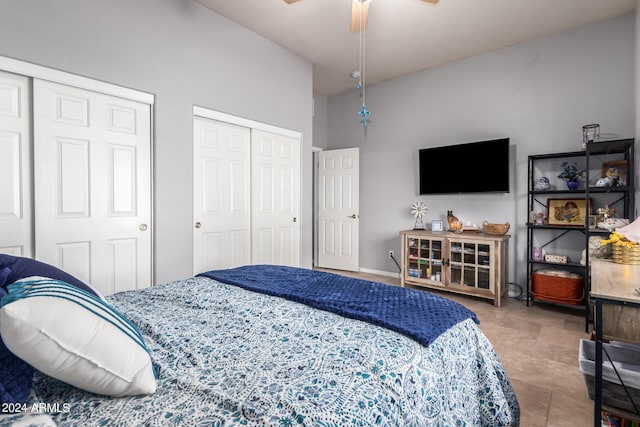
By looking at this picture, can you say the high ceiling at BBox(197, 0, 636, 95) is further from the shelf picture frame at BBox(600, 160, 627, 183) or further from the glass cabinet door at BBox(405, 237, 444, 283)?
the glass cabinet door at BBox(405, 237, 444, 283)

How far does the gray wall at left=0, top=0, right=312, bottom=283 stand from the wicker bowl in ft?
8.66

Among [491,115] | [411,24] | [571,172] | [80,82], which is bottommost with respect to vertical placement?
[571,172]

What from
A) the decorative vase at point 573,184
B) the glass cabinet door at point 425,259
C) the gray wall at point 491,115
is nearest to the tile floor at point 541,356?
the glass cabinet door at point 425,259

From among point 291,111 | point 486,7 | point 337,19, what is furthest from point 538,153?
point 291,111

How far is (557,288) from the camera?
3250mm

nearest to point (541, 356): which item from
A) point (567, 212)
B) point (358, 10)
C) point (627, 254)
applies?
point (627, 254)

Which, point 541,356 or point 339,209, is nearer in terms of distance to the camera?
point 541,356

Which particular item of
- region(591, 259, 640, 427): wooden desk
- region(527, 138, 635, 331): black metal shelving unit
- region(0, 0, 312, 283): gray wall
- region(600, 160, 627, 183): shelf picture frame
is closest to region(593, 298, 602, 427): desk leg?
region(591, 259, 640, 427): wooden desk

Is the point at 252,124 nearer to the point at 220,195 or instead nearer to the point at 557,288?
the point at 220,195

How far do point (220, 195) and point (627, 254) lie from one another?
3.18 metres

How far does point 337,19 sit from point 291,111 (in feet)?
3.74

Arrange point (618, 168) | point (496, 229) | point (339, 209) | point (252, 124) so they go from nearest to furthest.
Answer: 1. point (618, 168)
2. point (252, 124)
3. point (496, 229)
4. point (339, 209)

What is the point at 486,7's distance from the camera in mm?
2998

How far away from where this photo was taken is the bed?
29.3 inches
